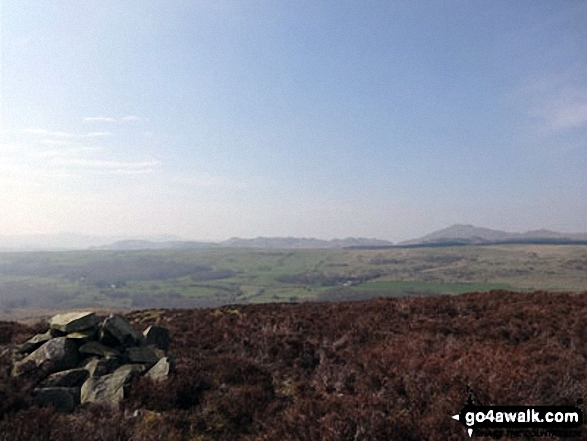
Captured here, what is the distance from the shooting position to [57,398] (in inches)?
328

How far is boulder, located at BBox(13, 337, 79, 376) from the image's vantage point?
32.5 feet

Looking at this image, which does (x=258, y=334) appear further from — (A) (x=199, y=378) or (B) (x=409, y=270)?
(B) (x=409, y=270)

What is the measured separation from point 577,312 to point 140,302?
16082 centimetres

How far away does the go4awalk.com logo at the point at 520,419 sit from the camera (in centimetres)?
639

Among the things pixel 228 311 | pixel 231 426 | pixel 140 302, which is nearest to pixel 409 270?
pixel 140 302

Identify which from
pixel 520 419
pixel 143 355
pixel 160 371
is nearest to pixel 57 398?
pixel 160 371

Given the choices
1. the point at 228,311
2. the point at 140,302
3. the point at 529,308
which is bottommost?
the point at 140,302

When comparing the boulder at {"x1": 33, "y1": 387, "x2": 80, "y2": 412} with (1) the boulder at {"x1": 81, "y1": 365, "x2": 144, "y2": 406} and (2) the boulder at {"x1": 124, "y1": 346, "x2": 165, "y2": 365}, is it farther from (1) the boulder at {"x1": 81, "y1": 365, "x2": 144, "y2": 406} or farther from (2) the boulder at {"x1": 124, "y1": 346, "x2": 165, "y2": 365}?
(2) the boulder at {"x1": 124, "y1": 346, "x2": 165, "y2": 365}

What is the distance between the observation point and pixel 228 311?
2120cm

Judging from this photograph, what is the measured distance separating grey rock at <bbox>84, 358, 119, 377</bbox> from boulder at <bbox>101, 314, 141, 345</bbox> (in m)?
1.22

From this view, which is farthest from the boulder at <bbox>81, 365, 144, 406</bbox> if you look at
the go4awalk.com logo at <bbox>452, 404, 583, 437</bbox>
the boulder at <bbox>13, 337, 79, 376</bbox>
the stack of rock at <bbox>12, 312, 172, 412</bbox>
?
the go4awalk.com logo at <bbox>452, 404, 583, 437</bbox>

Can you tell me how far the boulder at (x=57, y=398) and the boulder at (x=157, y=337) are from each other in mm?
4270

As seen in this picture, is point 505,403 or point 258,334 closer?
point 505,403

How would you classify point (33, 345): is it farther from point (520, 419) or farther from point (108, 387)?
point (520, 419)
